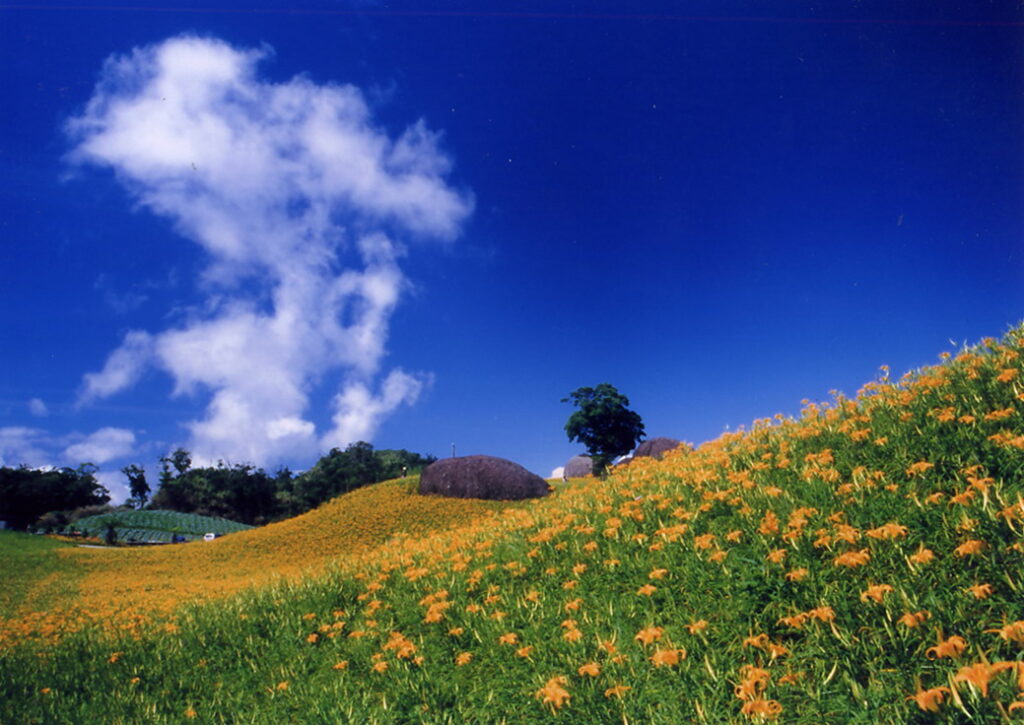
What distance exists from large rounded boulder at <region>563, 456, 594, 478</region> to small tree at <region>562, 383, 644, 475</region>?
1447 mm

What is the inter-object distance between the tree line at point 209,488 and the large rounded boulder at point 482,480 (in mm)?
17595

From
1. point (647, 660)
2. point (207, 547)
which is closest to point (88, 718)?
point (647, 660)

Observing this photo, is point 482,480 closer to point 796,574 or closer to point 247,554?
point 247,554

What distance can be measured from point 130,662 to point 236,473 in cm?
5396

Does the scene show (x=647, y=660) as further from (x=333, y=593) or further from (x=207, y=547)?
(x=207, y=547)

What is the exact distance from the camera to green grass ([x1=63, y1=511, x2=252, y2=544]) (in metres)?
39.2

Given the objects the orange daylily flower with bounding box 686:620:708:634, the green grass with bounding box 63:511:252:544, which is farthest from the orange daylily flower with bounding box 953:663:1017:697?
the green grass with bounding box 63:511:252:544

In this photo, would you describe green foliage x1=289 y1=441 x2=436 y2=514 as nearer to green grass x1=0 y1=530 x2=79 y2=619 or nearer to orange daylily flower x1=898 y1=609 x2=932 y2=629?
green grass x1=0 y1=530 x2=79 y2=619

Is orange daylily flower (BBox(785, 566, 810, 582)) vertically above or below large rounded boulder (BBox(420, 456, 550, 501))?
below

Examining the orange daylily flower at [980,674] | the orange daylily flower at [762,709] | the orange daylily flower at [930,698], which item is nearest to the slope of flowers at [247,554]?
the orange daylily flower at [762,709]

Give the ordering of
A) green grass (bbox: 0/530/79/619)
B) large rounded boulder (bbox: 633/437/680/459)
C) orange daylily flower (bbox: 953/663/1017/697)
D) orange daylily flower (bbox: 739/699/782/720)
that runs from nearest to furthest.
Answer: orange daylily flower (bbox: 953/663/1017/697) < orange daylily flower (bbox: 739/699/782/720) < green grass (bbox: 0/530/79/619) < large rounded boulder (bbox: 633/437/680/459)

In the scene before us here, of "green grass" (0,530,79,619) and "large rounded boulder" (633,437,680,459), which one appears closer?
"green grass" (0,530,79,619)

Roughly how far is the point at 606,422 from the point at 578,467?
4315 millimetres

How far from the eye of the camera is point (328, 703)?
15.4 feet
